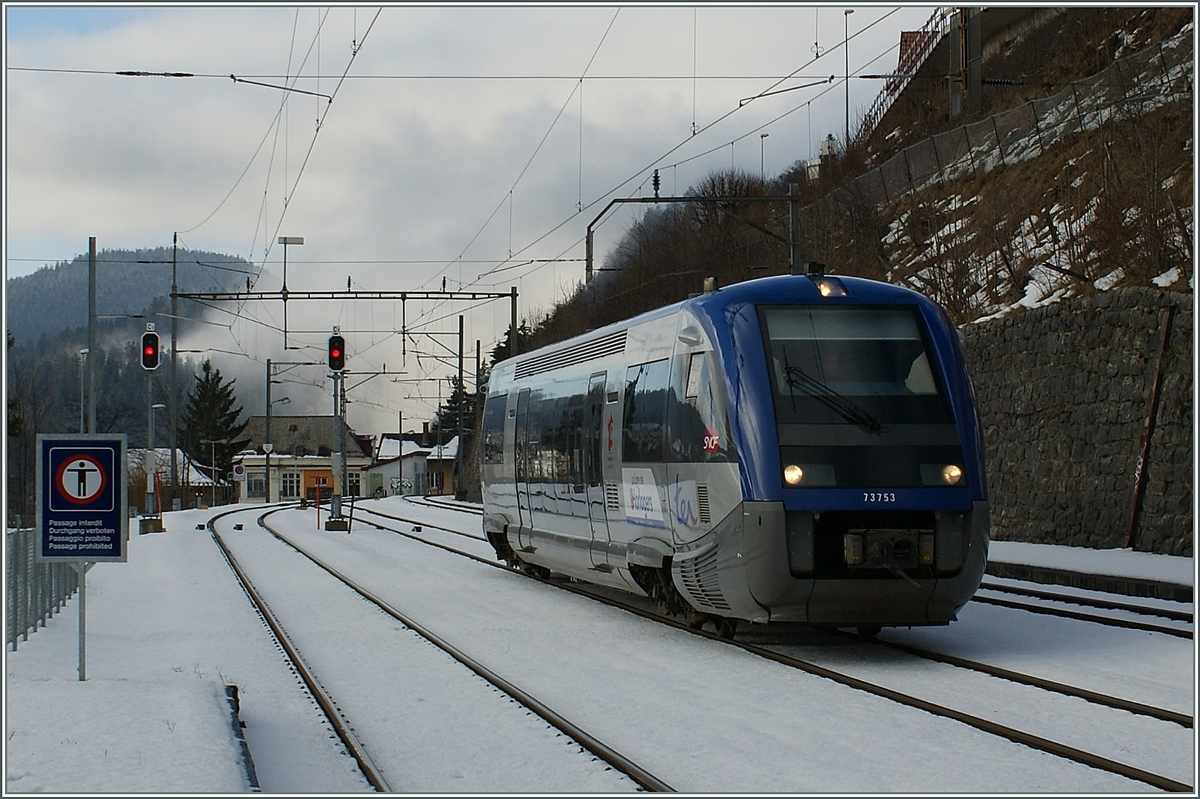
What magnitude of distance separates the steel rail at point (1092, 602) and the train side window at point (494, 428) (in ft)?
25.3

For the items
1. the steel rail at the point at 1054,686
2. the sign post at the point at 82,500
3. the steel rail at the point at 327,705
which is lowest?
the steel rail at the point at 327,705

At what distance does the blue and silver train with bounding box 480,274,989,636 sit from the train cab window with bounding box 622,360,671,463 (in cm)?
4

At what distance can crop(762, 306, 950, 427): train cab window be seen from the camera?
12562mm

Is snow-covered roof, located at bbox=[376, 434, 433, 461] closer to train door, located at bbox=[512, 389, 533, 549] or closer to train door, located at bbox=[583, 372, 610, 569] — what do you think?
train door, located at bbox=[512, 389, 533, 549]

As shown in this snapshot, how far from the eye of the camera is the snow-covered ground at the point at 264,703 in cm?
772

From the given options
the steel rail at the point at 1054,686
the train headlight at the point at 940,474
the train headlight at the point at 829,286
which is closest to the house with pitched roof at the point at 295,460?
the train headlight at the point at 829,286

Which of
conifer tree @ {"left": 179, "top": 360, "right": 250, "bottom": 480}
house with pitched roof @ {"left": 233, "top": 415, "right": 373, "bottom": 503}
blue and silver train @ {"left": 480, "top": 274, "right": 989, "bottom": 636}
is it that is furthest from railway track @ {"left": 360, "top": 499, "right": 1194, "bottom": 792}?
conifer tree @ {"left": 179, "top": 360, "right": 250, "bottom": 480}

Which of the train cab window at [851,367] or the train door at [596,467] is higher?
the train cab window at [851,367]

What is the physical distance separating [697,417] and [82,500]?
545 centimetres

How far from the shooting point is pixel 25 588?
14.7 m

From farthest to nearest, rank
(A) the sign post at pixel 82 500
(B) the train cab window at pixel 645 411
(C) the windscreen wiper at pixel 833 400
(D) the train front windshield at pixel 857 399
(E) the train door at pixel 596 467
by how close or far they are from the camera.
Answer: (E) the train door at pixel 596 467 → (B) the train cab window at pixel 645 411 → (C) the windscreen wiper at pixel 833 400 → (D) the train front windshield at pixel 857 399 → (A) the sign post at pixel 82 500

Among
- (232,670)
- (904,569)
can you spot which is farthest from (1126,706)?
(232,670)

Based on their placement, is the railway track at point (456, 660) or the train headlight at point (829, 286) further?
the train headlight at point (829, 286)

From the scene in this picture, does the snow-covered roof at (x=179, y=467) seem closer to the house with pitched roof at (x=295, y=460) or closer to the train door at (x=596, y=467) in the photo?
the house with pitched roof at (x=295, y=460)
